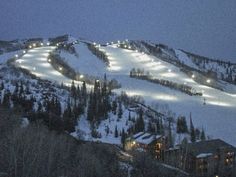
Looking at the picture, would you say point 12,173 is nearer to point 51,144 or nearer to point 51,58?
point 51,144

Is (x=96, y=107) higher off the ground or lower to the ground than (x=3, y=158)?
lower

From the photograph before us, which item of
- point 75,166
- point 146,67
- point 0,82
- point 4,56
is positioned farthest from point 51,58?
point 75,166

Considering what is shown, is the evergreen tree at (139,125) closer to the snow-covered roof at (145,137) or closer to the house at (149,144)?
the snow-covered roof at (145,137)

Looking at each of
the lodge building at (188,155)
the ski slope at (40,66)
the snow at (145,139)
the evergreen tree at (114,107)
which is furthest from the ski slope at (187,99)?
the snow at (145,139)

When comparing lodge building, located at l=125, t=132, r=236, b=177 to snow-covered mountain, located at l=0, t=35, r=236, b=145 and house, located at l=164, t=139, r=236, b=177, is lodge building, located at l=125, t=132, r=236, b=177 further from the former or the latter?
snow-covered mountain, located at l=0, t=35, r=236, b=145

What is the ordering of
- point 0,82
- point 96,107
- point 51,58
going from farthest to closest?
point 51,58 → point 0,82 → point 96,107

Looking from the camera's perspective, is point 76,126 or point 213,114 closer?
point 76,126

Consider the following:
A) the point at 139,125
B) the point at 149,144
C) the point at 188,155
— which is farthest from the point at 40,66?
the point at 188,155
